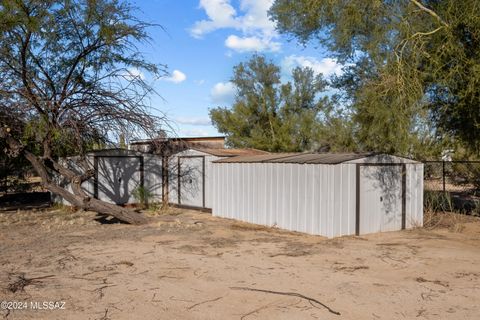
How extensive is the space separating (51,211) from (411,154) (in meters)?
16.1

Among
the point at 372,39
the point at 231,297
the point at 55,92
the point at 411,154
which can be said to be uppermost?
the point at 372,39

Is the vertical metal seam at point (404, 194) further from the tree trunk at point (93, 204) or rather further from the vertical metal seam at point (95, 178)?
the vertical metal seam at point (95, 178)

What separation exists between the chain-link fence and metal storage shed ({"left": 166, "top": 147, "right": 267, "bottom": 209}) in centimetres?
734

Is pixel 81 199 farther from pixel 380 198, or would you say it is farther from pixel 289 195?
pixel 380 198

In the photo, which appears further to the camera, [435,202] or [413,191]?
[435,202]

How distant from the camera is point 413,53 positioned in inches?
413

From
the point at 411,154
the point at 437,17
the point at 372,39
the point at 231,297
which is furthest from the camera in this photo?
the point at 411,154

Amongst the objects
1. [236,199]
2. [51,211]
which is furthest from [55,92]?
[236,199]

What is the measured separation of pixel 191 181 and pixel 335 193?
787 centimetres

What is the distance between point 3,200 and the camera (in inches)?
821

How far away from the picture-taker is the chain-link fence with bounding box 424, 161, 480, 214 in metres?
15.6

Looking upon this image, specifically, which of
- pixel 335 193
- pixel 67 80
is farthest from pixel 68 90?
pixel 335 193

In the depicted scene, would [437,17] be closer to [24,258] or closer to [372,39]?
[372,39]

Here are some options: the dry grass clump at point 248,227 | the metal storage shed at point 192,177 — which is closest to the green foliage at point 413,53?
the dry grass clump at point 248,227
